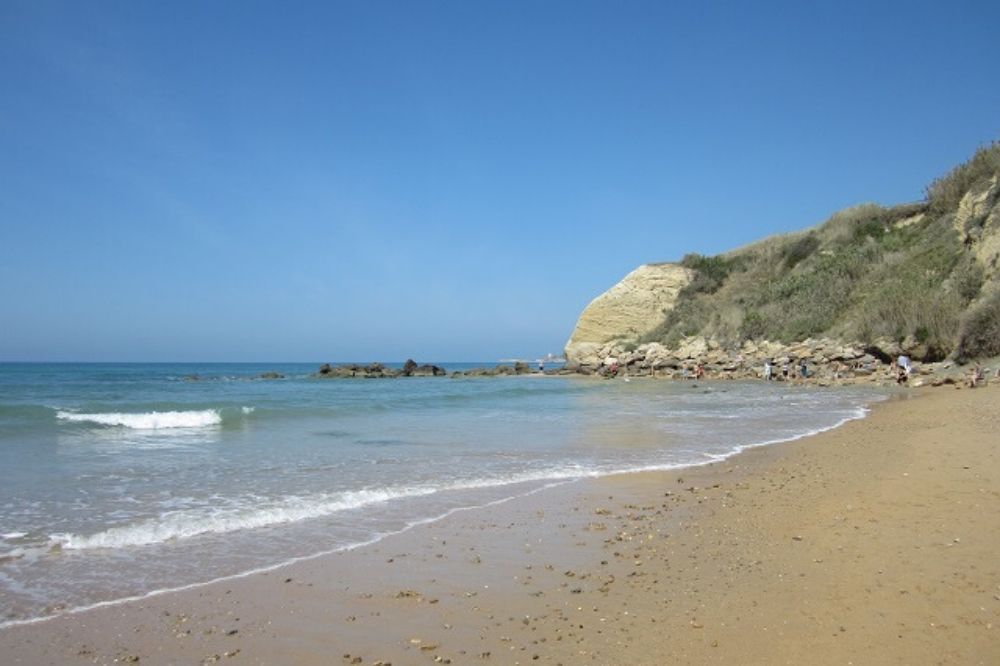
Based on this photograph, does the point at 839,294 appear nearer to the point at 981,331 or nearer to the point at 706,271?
the point at 981,331

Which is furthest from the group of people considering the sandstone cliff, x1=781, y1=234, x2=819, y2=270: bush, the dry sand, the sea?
the dry sand

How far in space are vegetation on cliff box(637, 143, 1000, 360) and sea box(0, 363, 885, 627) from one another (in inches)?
297

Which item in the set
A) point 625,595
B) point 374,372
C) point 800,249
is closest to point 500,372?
point 374,372

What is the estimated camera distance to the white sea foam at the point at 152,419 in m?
17.1

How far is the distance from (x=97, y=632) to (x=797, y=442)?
34.3 feet

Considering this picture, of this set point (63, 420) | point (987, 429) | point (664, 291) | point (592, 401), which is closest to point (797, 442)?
point (987, 429)

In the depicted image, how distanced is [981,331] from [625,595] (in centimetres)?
2310

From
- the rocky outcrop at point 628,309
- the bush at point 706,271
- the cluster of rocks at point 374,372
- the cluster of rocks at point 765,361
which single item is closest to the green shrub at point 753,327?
the cluster of rocks at point 765,361

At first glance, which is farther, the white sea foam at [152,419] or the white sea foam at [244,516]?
the white sea foam at [152,419]

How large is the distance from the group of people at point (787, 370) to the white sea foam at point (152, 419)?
76.5ft

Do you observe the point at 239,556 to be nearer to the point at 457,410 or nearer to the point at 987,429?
the point at 987,429

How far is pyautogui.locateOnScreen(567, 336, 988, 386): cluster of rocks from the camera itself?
25094 millimetres

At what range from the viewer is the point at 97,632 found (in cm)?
394

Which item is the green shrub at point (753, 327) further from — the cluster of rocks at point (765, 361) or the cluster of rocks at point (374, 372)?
the cluster of rocks at point (374, 372)
